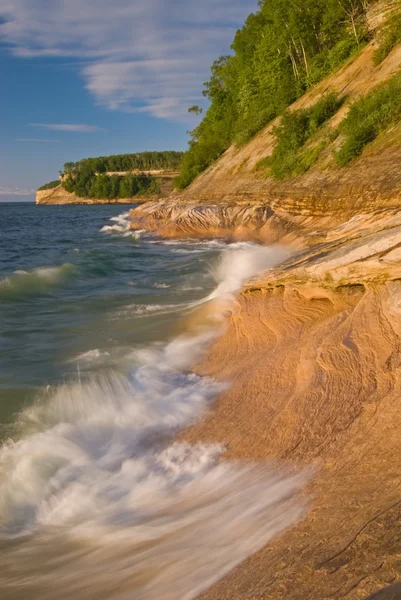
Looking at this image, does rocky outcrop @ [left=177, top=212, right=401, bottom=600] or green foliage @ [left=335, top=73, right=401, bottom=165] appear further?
green foliage @ [left=335, top=73, right=401, bottom=165]

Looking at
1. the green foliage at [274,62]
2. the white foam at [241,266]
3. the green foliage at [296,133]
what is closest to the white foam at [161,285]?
the white foam at [241,266]

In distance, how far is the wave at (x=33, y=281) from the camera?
13031 mm

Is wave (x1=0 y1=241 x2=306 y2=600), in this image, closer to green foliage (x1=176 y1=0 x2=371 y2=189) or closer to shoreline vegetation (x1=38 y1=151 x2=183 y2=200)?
green foliage (x1=176 y1=0 x2=371 y2=189)

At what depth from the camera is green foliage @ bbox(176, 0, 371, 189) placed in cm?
2802

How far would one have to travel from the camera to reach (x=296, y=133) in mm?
22172

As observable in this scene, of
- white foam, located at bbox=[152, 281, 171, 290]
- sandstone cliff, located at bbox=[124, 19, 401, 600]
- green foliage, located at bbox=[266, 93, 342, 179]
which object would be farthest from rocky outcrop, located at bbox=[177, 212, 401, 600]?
green foliage, located at bbox=[266, 93, 342, 179]

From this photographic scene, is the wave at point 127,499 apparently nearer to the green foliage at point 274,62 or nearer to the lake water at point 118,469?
the lake water at point 118,469

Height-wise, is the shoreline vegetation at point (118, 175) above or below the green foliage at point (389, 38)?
above

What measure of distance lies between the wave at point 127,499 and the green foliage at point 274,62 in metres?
27.6

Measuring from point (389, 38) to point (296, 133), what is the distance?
238 inches

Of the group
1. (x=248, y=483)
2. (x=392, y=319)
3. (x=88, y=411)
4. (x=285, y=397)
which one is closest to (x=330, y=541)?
(x=248, y=483)

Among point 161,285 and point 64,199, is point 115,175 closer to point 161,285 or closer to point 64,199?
point 64,199

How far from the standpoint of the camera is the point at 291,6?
1202 inches

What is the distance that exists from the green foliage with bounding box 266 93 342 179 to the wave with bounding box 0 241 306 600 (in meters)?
16.6
